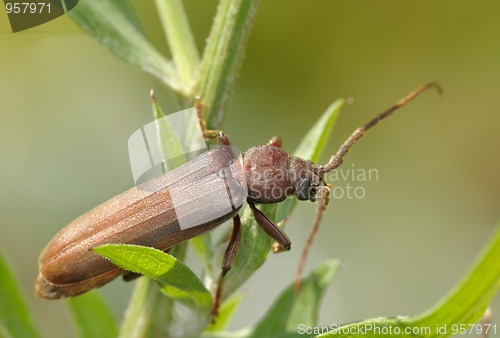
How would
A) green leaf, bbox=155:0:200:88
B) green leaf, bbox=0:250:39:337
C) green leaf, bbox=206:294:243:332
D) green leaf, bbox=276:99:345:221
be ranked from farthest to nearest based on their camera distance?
green leaf, bbox=206:294:243:332 < green leaf, bbox=0:250:39:337 < green leaf, bbox=155:0:200:88 < green leaf, bbox=276:99:345:221

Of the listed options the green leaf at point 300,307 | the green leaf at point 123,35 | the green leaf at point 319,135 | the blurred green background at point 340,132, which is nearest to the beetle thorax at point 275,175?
the green leaf at point 319,135

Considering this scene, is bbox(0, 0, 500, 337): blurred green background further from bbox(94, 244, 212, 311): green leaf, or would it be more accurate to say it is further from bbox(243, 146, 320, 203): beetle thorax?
bbox(94, 244, 212, 311): green leaf

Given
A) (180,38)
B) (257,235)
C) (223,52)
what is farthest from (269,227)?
(180,38)

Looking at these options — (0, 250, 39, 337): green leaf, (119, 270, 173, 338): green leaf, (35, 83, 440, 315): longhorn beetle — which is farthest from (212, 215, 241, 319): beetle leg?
(0, 250, 39, 337): green leaf

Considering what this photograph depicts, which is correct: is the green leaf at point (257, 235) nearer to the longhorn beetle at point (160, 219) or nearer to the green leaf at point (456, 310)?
the longhorn beetle at point (160, 219)

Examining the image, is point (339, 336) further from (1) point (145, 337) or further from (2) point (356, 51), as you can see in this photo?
(2) point (356, 51)

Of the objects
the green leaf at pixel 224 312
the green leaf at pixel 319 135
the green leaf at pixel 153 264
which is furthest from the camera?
the green leaf at pixel 224 312

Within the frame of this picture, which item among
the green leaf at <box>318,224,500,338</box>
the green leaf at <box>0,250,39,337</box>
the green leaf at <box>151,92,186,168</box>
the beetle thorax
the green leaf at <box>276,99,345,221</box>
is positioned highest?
the green leaf at <box>151,92,186,168</box>
